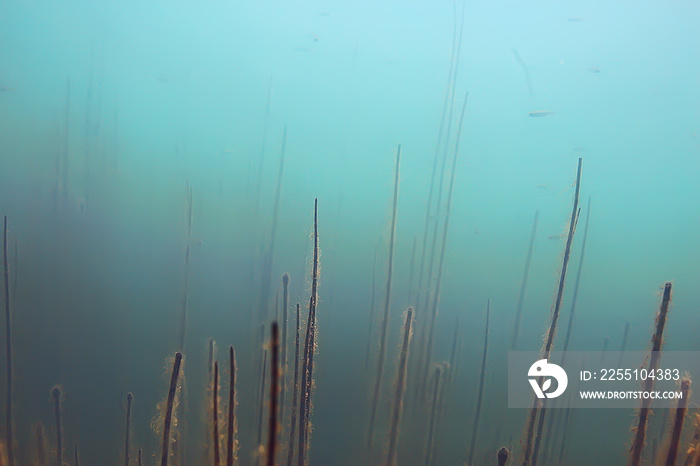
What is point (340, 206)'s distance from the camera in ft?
36.4

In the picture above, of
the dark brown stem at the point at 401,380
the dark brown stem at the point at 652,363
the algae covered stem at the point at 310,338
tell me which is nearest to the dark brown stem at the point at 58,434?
the algae covered stem at the point at 310,338

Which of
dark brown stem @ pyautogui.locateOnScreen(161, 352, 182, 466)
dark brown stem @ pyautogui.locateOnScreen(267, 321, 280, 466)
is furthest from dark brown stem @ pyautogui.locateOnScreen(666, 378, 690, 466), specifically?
dark brown stem @ pyautogui.locateOnScreen(161, 352, 182, 466)

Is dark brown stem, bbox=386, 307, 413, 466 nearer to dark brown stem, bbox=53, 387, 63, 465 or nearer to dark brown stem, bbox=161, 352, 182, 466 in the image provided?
dark brown stem, bbox=161, 352, 182, 466

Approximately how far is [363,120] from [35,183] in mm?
11263

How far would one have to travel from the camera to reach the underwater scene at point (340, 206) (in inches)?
234

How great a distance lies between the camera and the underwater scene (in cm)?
594

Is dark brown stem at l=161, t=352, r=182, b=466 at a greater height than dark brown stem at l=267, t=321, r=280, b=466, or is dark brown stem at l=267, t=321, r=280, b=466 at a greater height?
dark brown stem at l=267, t=321, r=280, b=466

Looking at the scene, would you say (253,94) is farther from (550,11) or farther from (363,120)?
(550,11)

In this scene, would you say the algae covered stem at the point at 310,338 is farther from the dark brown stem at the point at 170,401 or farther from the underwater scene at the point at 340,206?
the underwater scene at the point at 340,206

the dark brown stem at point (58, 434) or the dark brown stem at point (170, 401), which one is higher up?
the dark brown stem at point (170, 401)

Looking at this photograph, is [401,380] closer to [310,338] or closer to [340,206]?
[310,338]

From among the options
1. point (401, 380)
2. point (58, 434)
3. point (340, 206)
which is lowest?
point (58, 434)

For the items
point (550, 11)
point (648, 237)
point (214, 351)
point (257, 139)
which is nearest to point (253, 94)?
point (257, 139)

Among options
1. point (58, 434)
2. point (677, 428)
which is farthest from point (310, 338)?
point (58, 434)
